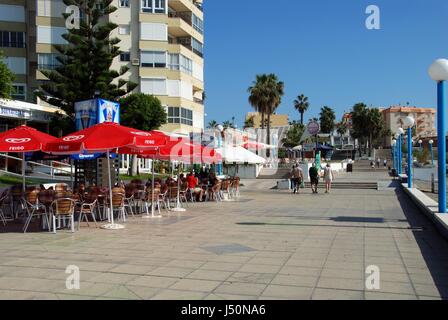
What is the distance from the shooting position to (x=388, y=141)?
12550cm

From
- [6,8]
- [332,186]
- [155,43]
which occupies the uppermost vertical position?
[6,8]

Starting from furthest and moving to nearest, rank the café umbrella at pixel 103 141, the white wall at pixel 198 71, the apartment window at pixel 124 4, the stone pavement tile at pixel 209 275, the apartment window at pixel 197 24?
the apartment window at pixel 197 24 → the white wall at pixel 198 71 → the apartment window at pixel 124 4 → the café umbrella at pixel 103 141 → the stone pavement tile at pixel 209 275

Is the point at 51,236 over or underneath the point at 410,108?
underneath

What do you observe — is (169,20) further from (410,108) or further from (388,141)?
(410,108)

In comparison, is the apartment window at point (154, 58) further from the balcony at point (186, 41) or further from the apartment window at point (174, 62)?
the balcony at point (186, 41)

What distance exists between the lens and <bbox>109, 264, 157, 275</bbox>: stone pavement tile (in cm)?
641

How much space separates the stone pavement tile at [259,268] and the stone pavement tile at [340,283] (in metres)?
0.75

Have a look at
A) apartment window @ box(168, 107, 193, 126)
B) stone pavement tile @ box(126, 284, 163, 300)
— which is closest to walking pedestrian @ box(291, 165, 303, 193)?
stone pavement tile @ box(126, 284, 163, 300)

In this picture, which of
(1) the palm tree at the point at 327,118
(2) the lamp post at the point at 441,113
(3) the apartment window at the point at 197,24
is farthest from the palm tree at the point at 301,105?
(2) the lamp post at the point at 441,113

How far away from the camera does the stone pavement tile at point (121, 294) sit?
17.3 ft

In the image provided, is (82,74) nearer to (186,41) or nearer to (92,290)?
(186,41)

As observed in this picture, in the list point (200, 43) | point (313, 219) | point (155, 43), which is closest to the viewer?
point (313, 219)

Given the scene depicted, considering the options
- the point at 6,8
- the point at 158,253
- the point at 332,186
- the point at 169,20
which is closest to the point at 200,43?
the point at 169,20
